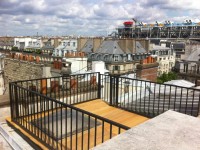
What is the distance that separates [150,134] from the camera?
94.2 inches

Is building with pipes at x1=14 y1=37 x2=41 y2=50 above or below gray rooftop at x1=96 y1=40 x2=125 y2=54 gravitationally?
above

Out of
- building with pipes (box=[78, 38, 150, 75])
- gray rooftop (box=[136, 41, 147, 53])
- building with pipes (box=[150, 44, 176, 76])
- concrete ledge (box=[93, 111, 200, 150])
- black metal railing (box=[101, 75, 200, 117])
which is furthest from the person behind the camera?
building with pipes (box=[150, 44, 176, 76])

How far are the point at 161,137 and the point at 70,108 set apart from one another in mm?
1651

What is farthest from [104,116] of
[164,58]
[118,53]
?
[164,58]

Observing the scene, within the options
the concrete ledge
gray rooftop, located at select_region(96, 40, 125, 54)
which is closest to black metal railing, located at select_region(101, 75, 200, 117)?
the concrete ledge

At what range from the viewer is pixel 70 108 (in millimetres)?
3453

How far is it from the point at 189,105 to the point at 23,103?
15.2 ft

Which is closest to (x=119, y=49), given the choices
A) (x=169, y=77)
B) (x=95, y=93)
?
(x=169, y=77)

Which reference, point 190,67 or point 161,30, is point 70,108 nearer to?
point 190,67

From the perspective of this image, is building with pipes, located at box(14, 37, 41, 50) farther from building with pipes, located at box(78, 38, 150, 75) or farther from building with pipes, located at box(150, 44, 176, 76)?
building with pipes, located at box(150, 44, 176, 76)

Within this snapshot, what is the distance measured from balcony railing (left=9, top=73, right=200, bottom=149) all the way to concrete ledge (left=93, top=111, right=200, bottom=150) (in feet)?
4.14

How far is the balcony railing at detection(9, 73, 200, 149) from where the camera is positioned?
426 cm

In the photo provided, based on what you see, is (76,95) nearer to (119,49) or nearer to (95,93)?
(95,93)

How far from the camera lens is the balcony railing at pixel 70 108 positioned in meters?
4.26
